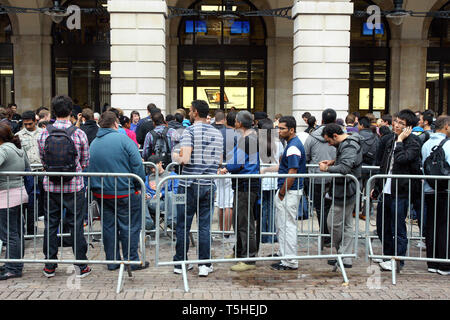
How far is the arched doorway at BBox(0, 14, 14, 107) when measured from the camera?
19931mm

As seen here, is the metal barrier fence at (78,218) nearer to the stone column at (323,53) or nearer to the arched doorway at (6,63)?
the stone column at (323,53)

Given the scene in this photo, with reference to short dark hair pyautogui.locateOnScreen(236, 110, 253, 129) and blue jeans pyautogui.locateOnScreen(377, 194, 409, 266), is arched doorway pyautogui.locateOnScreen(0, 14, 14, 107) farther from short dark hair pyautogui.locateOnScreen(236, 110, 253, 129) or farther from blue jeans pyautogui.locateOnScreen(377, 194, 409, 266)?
blue jeans pyautogui.locateOnScreen(377, 194, 409, 266)

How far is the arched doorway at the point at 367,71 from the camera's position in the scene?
20.9 meters

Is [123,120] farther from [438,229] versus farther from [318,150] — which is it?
[438,229]

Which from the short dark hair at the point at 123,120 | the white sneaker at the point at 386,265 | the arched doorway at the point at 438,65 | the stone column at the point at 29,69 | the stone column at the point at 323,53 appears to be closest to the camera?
the white sneaker at the point at 386,265

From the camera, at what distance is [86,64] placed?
2041cm

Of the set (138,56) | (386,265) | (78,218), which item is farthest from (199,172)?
(138,56)

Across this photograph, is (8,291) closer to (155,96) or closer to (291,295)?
(291,295)

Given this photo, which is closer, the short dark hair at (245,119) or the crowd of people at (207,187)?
the crowd of people at (207,187)

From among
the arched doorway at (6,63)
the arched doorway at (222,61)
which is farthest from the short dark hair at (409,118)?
the arched doorway at (6,63)

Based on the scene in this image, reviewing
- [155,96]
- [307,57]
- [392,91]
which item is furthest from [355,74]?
[155,96]

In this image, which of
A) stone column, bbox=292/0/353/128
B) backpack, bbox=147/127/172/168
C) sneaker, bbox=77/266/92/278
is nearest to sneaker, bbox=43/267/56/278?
sneaker, bbox=77/266/92/278

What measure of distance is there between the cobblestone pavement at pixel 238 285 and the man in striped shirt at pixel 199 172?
44cm

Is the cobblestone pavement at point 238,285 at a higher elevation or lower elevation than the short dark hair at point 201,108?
lower
